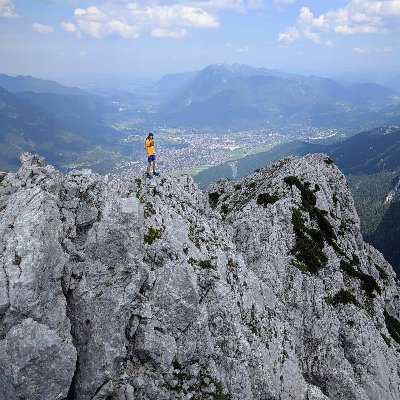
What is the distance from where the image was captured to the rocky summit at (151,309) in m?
24.4

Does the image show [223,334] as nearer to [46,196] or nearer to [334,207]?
[46,196]

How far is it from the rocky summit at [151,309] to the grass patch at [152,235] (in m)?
0.12

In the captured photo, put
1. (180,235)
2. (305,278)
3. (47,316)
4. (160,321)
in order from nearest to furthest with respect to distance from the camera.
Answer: (47,316) < (160,321) < (180,235) < (305,278)

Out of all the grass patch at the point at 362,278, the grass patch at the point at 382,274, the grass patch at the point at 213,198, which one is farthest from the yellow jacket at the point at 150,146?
the grass patch at the point at 382,274

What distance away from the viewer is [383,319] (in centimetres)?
5631

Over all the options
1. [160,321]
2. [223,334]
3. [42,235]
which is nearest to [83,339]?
[160,321]

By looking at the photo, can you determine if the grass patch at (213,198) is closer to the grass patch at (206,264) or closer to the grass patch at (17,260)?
the grass patch at (206,264)

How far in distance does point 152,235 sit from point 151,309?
6728mm

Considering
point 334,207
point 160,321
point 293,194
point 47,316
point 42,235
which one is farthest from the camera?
point 334,207

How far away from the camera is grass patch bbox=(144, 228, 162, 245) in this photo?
107 ft

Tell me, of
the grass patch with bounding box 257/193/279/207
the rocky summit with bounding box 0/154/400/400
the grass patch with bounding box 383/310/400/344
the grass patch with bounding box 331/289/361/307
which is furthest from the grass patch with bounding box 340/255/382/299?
the grass patch with bounding box 257/193/279/207

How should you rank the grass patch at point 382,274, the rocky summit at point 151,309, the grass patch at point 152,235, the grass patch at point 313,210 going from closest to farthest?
the rocky summit at point 151,309
the grass patch at point 152,235
the grass patch at point 313,210
the grass patch at point 382,274

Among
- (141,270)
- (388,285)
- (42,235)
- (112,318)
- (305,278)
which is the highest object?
(42,235)

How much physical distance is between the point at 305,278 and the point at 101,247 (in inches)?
1143
